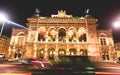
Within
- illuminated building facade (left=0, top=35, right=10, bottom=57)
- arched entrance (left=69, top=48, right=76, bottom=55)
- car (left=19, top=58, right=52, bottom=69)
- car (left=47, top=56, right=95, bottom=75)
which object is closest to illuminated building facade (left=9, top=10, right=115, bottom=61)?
arched entrance (left=69, top=48, right=76, bottom=55)

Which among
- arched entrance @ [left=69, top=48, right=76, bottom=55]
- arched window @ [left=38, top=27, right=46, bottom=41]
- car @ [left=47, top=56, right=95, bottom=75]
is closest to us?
car @ [left=47, top=56, right=95, bottom=75]

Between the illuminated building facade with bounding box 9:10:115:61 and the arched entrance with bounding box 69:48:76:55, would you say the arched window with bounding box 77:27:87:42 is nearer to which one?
the illuminated building facade with bounding box 9:10:115:61

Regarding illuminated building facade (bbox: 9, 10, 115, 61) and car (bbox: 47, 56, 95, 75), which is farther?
illuminated building facade (bbox: 9, 10, 115, 61)

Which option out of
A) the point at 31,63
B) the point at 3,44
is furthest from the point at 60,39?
the point at 31,63

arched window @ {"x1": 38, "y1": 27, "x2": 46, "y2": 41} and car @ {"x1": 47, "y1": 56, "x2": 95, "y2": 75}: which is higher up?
arched window @ {"x1": 38, "y1": 27, "x2": 46, "y2": 41}

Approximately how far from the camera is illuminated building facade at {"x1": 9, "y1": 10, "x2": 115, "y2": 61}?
109 feet

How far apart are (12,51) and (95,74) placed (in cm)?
3074

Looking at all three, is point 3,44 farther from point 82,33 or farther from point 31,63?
point 31,63

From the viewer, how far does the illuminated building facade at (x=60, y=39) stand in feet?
109

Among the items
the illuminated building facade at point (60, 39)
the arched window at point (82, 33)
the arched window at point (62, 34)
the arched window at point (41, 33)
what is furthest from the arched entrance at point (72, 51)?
the arched window at point (41, 33)

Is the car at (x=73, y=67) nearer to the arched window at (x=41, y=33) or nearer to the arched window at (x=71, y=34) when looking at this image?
the arched window at (x=71, y=34)

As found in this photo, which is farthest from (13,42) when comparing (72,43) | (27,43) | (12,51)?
(72,43)

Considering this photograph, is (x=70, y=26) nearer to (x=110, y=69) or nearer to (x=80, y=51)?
(x=80, y=51)

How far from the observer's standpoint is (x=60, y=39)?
3656 cm
